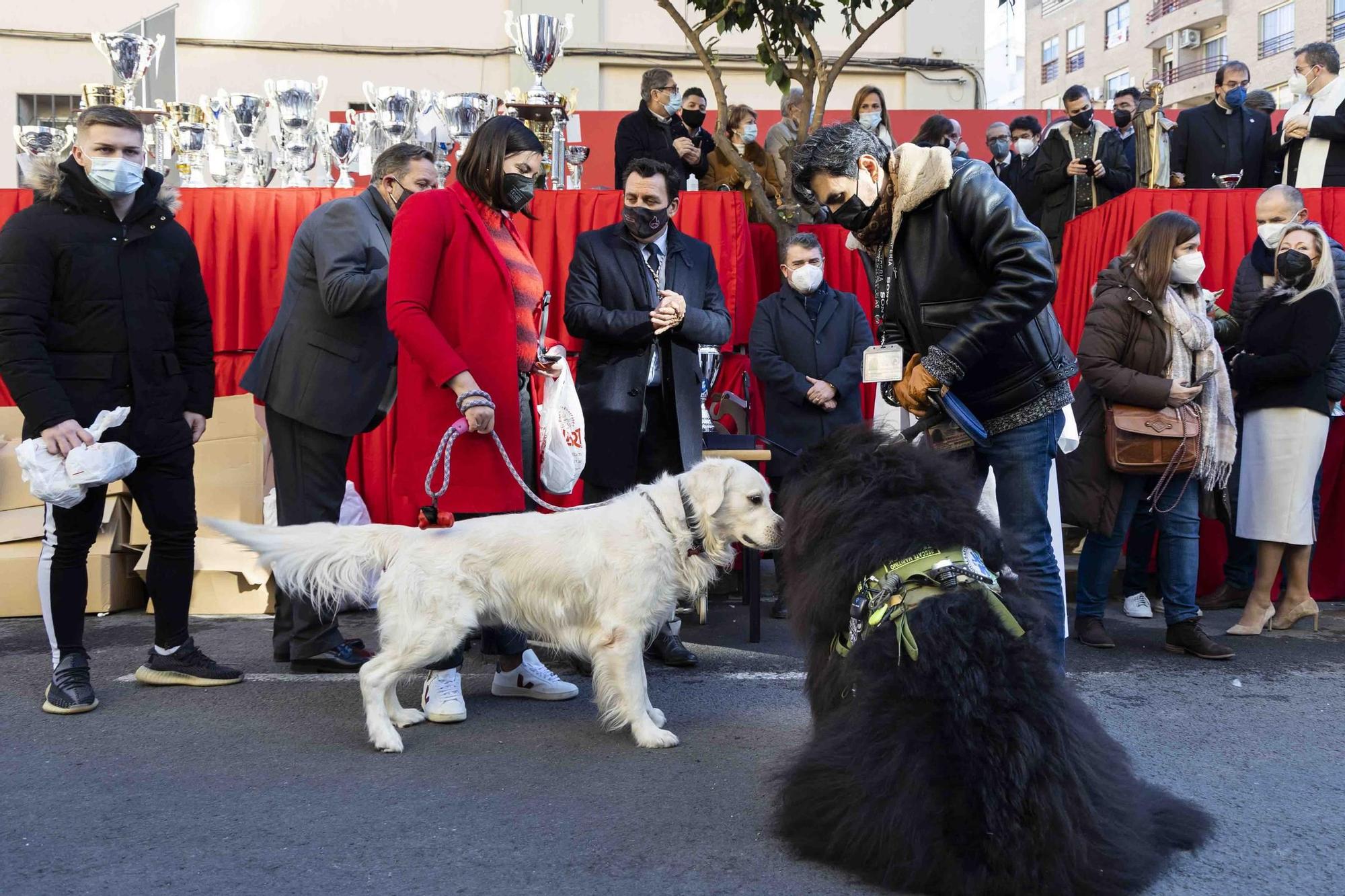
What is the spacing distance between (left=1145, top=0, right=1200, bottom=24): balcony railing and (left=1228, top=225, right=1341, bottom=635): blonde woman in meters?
38.8

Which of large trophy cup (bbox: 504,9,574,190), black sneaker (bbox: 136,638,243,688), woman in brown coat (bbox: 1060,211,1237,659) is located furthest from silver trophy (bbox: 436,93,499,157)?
woman in brown coat (bbox: 1060,211,1237,659)

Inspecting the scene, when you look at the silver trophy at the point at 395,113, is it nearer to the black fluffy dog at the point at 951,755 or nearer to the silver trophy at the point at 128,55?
the silver trophy at the point at 128,55

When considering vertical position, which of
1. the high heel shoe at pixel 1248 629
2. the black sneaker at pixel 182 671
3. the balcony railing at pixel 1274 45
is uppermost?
the balcony railing at pixel 1274 45

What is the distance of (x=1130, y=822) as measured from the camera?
270 cm

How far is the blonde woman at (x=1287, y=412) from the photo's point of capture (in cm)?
570

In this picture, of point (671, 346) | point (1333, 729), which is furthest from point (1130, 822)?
point (671, 346)

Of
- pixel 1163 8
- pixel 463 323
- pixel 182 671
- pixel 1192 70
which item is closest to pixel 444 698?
pixel 182 671

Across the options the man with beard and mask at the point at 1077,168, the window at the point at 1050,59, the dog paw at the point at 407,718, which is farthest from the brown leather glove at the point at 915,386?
the window at the point at 1050,59

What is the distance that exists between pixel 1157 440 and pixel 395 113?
15.8ft

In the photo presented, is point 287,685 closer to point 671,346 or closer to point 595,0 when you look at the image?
point 671,346

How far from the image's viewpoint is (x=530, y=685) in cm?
453

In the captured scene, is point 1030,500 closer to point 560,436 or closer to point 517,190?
point 560,436

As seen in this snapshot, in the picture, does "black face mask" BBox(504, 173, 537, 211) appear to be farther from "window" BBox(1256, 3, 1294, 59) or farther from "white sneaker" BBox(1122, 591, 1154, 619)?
"window" BBox(1256, 3, 1294, 59)

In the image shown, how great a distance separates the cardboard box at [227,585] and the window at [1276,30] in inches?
1475
